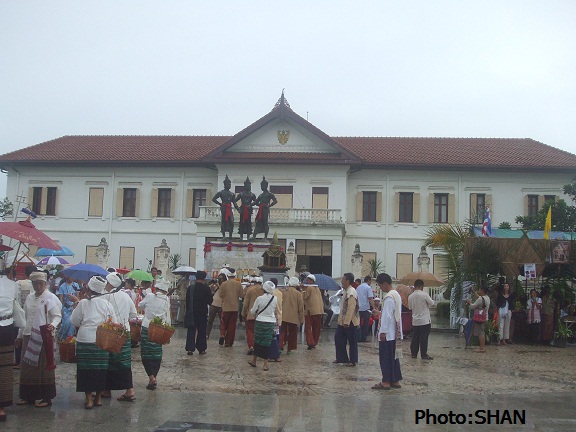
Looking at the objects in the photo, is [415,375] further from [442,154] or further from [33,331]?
[442,154]

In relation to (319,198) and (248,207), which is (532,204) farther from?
(248,207)

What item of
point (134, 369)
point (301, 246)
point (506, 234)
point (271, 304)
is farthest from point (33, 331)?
point (301, 246)

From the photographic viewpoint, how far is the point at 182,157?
37281mm

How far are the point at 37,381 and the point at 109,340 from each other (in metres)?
1.04

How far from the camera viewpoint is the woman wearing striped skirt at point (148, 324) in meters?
8.97

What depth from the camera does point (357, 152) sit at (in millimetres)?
37250

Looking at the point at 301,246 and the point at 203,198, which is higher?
the point at 203,198

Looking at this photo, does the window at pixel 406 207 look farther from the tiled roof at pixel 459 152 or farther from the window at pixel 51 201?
the window at pixel 51 201

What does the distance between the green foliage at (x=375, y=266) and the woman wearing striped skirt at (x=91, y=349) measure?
Answer: 27.0 m

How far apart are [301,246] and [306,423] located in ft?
88.2

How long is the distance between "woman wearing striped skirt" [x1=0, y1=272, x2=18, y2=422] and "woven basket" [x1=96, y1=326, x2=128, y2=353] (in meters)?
0.96

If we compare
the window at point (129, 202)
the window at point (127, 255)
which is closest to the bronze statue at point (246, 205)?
the window at point (127, 255)

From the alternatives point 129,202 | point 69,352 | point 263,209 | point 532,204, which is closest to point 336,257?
point 532,204

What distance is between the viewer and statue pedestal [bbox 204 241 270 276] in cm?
2258
